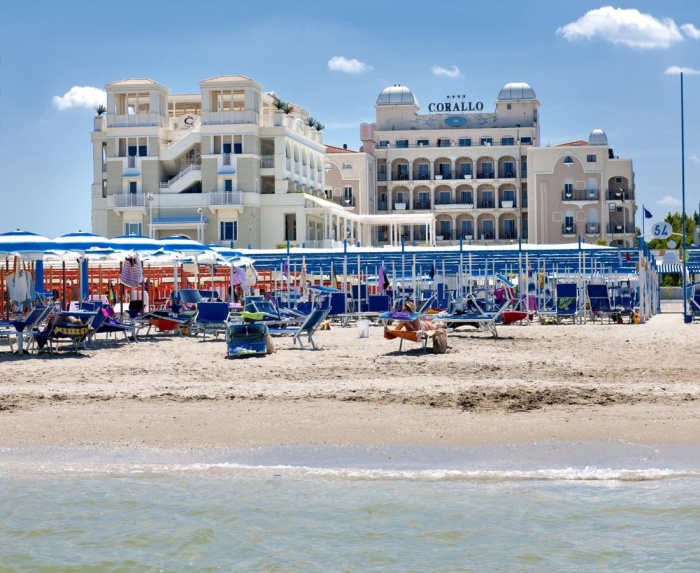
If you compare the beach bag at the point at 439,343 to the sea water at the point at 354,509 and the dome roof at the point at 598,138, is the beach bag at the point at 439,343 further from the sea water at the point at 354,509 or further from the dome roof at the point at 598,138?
the dome roof at the point at 598,138

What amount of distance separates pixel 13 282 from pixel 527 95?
73934 millimetres

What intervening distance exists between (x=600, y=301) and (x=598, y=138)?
60.1 meters

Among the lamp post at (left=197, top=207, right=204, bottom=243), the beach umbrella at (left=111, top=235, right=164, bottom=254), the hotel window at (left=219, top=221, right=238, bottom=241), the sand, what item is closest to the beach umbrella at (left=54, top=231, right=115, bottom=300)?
the beach umbrella at (left=111, top=235, right=164, bottom=254)

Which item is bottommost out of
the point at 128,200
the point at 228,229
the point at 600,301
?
the point at 600,301

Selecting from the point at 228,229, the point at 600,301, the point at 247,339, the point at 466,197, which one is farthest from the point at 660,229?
the point at 466,197

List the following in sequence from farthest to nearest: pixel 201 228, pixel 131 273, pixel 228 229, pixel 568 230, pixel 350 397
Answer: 1. pixel 568 230
2. pixel 228 229
3. pixel 201 228
4. pixel 131 273
5. pixel 350 397

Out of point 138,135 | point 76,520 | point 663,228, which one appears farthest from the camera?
point 138,135

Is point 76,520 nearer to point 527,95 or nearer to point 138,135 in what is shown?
point 138,135

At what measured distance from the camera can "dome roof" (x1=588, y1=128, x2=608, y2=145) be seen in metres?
85.3

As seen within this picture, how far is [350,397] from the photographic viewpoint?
1176 centimetres

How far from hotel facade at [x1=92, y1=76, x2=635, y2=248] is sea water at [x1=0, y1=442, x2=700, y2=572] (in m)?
38.7

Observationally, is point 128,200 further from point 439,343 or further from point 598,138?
point 439,343

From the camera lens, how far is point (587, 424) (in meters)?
10.2

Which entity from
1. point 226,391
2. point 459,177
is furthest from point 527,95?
point 226,391
